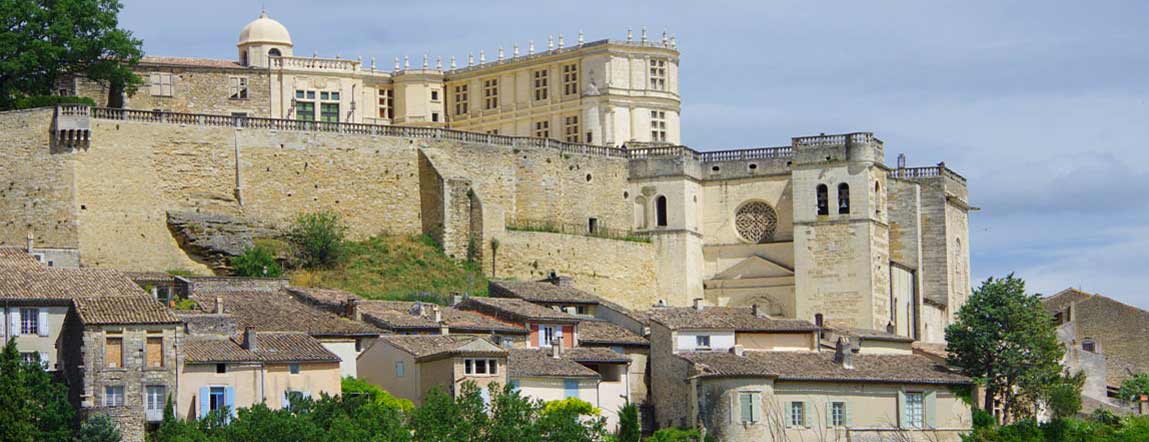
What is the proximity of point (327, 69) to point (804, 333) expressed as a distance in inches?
1174

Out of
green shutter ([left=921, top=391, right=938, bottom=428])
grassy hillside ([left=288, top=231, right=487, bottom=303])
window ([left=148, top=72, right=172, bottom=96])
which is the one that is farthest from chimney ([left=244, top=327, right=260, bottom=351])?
window ([left=148, top=72, right=172, bottom=96])

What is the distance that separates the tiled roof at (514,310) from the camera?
69688 mm

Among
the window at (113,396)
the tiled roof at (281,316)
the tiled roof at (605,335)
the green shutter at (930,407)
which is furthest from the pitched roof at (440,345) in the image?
the green shutter at (930,407)

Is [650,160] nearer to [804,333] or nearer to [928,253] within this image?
[928,253]

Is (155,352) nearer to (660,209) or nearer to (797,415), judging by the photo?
(797,415)

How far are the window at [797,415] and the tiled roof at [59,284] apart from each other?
57.0 ft

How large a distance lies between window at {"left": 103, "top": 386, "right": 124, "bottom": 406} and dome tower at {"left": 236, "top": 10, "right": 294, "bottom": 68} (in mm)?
37792

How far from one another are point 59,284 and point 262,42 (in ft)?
111

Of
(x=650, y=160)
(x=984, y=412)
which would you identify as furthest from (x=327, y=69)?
(x=984, y=412)

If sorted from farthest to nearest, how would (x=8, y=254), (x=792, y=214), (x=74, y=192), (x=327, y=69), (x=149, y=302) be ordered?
(x=327, y=69)
(x=792, y=214)
(x=74, y=192)
(x=8, y=254)
(x=149, y=302)

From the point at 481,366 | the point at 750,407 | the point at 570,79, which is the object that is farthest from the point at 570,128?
the point at 481,366

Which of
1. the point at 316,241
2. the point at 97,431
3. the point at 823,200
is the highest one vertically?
the point at 823,200

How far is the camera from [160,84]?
8938 centimetres

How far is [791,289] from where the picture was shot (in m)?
86.4
